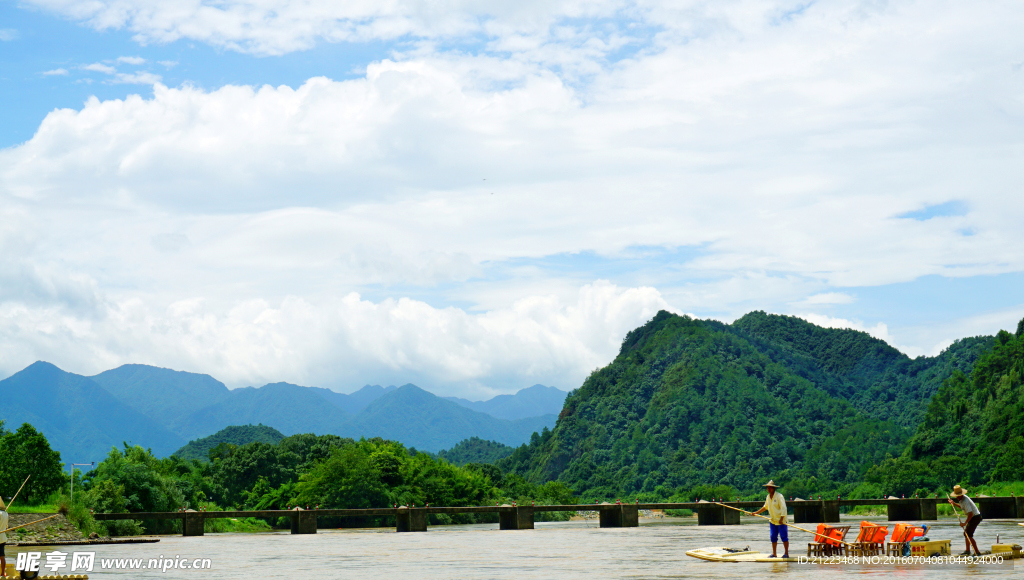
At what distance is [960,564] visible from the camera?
24.0 metres

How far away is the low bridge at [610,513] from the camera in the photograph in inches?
2311

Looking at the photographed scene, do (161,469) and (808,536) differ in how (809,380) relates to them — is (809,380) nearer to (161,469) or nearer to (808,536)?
(161,469)

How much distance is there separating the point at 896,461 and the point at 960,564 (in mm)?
93955

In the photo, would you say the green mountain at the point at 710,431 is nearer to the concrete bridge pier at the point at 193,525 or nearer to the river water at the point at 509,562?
the concrete bridge pier at the point at 193,525

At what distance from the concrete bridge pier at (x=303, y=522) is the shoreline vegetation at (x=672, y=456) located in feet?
30.0

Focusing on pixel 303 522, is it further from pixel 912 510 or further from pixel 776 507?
pixel 776 507

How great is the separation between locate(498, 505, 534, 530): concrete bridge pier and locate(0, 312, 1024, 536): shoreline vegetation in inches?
911

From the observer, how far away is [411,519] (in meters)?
64.9

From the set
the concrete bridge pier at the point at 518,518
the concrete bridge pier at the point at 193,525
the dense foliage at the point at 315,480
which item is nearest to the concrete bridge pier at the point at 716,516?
the concrete bridge pier at the point at 518,518

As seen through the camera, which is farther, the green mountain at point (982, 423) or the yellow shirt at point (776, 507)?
the green mountain at point (982, 423)

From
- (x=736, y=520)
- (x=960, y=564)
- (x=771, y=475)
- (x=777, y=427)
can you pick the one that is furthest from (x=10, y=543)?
(x=777, y=427)

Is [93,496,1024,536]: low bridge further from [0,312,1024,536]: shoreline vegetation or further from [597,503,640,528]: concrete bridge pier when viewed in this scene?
[0,312,1024,536]: shoreline vegetation

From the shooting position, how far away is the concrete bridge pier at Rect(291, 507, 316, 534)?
6322cm

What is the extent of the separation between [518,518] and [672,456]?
107739 millimetres
